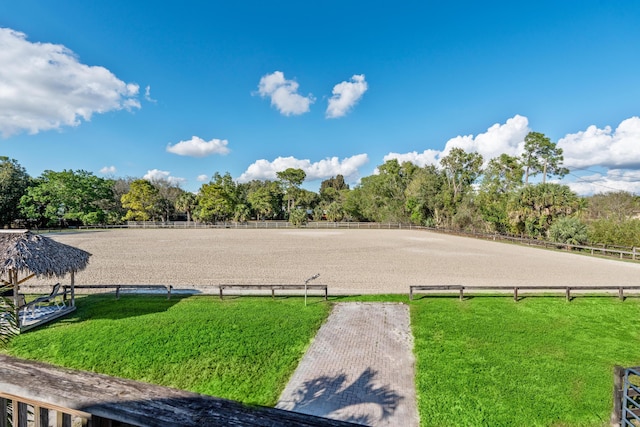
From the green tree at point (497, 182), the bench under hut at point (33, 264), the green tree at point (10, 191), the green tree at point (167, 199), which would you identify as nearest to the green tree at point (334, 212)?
the green tree at point (497, 182)

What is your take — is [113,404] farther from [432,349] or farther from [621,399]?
[432,349]

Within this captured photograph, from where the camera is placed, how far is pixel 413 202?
47.4 meters

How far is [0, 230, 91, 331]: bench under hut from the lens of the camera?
8.72 meters

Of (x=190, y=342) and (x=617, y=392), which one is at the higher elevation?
(x=617, y=392)

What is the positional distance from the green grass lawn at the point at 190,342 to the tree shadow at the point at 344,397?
1.95 ft

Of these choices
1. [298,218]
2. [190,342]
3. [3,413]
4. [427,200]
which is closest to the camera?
[3,413]

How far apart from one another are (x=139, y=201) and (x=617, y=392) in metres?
58.5

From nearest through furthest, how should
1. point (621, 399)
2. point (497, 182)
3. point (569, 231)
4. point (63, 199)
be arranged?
point (621, 399)
point (569, 231)
point (497, 182)
point (63, 199)

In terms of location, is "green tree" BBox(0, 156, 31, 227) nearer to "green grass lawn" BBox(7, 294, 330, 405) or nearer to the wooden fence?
"green grass lawn" BBox(7, 294, 330, 405)

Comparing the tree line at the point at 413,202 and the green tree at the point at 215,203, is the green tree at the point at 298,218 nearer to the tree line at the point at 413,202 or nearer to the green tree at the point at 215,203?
the tree line at the point at 413,202

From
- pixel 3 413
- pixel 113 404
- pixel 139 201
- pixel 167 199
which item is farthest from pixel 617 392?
pixel 167 199

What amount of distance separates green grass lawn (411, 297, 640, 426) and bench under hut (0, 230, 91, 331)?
1042cm

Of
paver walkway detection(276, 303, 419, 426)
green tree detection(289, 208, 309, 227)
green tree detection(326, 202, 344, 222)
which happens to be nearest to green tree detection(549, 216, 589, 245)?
paver walkway detection(276, 303, 419, 426)

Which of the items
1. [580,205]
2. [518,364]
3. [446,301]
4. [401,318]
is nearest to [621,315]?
[446,301]
